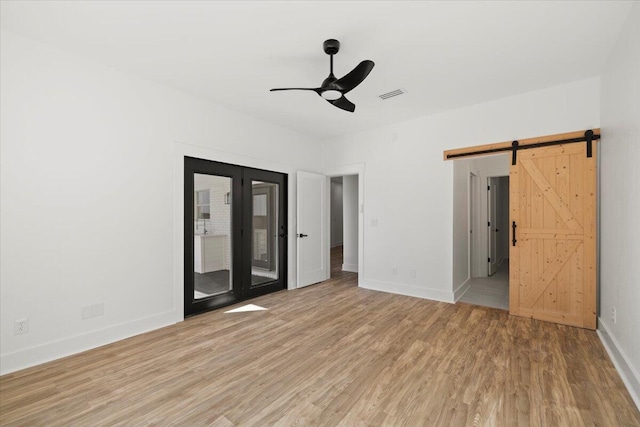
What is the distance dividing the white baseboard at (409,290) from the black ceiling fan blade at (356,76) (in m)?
3.31

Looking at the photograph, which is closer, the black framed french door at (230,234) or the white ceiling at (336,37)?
the white ceiling at (336,37)

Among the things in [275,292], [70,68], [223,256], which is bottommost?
[275,292]

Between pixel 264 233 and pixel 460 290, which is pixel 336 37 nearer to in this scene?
pixel 264 233

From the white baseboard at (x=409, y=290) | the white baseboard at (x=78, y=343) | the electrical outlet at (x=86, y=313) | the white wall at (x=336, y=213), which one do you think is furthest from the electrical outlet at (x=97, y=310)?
the white wall at (x=336, y=213)

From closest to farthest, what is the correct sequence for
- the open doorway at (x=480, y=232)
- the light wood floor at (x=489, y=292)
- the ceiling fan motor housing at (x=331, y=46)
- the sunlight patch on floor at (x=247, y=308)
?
the ceiling fan motor housing at (x=331, y=46), the sunlight patch on floor at (x=247, y=308), the light wood floor at (x=489, y=292), the open doorway at (x=480, y=232)

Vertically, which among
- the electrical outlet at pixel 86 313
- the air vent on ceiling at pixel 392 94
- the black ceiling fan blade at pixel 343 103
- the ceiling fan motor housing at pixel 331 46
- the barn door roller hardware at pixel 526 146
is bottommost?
the electrical outlet at pixel 86 313

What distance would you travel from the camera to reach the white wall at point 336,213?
10.8m

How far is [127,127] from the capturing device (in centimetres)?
319

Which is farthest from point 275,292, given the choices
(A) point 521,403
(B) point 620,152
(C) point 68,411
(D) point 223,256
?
(B) point 620,152

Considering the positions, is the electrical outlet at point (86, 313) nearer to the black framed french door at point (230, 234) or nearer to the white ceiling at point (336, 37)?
the black framed french door at point (230, 234)

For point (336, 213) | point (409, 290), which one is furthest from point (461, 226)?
point (336, 213)

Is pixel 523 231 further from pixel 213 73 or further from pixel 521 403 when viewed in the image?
pixel 213 73

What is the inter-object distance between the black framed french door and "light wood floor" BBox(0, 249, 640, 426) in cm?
69

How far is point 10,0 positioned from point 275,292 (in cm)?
429
